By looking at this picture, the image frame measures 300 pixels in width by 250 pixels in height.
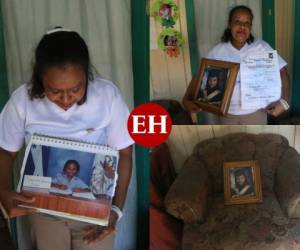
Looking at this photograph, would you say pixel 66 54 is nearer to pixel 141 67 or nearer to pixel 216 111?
pixel 141 67

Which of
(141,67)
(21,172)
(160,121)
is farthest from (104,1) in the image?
(21,172)

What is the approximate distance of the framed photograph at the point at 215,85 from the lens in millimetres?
833

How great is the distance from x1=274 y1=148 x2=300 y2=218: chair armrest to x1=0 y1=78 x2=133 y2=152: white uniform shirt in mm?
350

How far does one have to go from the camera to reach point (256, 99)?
0.84 m

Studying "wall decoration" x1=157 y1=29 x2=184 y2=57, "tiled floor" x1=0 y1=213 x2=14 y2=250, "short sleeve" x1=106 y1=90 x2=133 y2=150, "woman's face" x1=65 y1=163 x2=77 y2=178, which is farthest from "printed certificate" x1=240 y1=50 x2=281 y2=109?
"tiled floor" x1=0 y1=213 x2=14 y2=250

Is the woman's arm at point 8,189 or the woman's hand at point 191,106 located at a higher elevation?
the woman's hand at point 191,106

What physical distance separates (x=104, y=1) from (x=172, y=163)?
1.24ft

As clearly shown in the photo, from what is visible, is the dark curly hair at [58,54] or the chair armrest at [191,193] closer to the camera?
the dark curly hair at [58,54]

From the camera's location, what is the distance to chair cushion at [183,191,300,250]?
878 millimetres

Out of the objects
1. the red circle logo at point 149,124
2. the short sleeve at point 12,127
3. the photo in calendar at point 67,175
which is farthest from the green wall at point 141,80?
the short sleeve at point 12,127

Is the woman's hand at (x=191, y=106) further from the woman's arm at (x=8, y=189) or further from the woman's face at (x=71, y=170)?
the woman's arm at (x=8, y=189)

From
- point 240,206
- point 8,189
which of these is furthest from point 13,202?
point 240,206

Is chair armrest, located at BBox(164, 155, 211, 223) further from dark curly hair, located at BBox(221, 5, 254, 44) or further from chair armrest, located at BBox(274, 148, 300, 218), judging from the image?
dark curly hair, located at BBox(221, 5, 254, 44)

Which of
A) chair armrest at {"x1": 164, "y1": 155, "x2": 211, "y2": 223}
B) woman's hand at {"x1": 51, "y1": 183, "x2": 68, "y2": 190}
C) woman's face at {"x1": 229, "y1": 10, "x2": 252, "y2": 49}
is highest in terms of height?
woman's face at {"x1": 229, "y1": 10, "x2": 252, "y2": 49}
